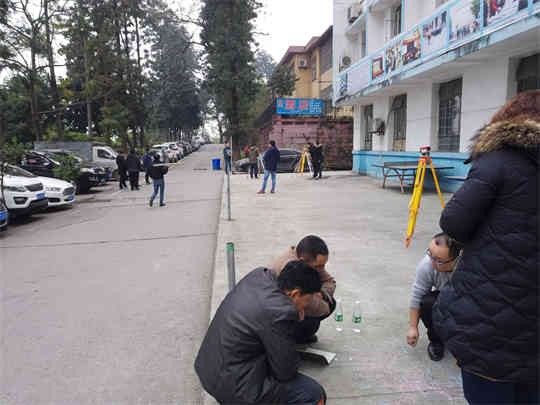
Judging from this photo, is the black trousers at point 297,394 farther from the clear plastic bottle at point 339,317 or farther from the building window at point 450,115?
the building window at point 450,115

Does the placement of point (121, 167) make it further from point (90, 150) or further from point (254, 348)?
point (254, 348)

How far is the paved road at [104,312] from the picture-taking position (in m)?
3.09

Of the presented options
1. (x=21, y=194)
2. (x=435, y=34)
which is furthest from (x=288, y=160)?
(x=21, y=194)

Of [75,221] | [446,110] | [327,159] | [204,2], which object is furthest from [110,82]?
[446,110]

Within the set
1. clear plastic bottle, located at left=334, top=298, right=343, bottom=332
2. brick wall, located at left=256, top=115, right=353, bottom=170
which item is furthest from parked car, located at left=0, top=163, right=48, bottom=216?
brick wall, located at left=256, top=115, right=353, bottom=170

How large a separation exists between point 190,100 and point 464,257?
52043 mm

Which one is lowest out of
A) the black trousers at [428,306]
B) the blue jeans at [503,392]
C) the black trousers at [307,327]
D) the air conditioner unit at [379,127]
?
the black trousers at [307,327]

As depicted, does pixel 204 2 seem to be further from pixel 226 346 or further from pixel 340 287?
pixel 226 346

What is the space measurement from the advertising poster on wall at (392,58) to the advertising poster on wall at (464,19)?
3016 mm

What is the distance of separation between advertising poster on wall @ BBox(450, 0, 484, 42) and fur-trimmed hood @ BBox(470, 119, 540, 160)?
8.91m

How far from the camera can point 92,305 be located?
4617 millimetres

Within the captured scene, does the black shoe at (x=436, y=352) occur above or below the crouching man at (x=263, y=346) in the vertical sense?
below

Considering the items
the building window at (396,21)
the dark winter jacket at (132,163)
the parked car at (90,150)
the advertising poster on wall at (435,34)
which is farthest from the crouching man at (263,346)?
the parked car at (90,150)

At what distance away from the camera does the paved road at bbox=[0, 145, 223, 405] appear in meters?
3.09
